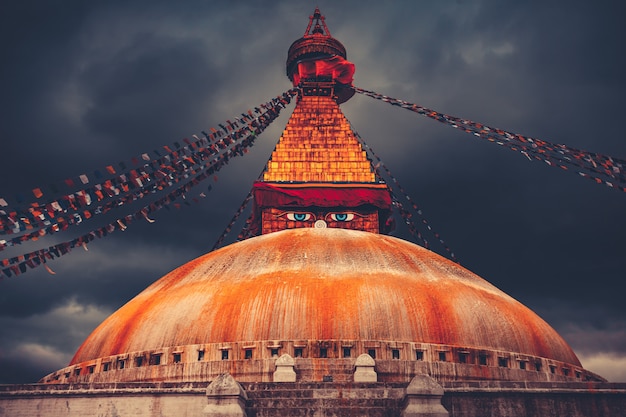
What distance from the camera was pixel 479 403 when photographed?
1147 centimetres

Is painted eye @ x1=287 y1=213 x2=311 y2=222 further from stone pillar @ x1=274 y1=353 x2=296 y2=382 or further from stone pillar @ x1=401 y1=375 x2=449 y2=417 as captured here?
stone pillar @ x1=401 y1=375 x2=449 y2=417

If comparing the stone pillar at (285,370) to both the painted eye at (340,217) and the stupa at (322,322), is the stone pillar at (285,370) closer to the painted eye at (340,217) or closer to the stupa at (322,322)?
the stupa at (322,322)

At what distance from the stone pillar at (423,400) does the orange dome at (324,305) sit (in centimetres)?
287

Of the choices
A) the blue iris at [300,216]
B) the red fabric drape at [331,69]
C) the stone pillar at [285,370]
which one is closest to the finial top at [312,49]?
the red fabric drape at [331,69]

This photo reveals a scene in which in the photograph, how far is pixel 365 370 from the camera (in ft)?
42.5

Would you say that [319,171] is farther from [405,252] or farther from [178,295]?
[178,295]

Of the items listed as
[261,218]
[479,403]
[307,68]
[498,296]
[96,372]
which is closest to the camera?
[479,403]

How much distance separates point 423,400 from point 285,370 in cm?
316

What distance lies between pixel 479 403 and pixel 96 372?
28.0 feet

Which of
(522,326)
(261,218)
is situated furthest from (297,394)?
(261,218)

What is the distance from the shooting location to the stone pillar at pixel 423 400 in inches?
424

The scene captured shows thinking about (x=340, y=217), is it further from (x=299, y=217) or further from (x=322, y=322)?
(x=322, y=322)

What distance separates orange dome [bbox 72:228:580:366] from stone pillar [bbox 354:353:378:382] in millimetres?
702

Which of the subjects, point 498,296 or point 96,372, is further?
point 498,296
